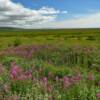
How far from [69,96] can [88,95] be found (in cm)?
43

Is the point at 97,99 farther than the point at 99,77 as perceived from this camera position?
No

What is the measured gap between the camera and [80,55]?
531 inches

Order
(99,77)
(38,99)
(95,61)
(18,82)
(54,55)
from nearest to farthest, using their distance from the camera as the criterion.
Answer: (38,99) < (18,82) < (99,77) < (95,61) < (54,55)

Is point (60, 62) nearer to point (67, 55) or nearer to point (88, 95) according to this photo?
point (67, 55)

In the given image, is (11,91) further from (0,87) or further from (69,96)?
(69,96)

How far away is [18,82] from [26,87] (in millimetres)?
278

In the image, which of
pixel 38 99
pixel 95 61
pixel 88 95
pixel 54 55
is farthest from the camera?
pixel 54 55

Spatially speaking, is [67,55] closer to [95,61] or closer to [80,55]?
[80,55]

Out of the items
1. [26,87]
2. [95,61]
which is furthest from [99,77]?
[95,61]

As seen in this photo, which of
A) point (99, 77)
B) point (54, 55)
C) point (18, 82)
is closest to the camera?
point (18, 82)

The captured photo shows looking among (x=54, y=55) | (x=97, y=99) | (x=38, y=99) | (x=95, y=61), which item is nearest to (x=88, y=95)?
A: (x=97, y=99)

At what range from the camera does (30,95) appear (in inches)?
200

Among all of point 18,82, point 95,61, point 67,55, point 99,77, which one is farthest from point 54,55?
point 18,82

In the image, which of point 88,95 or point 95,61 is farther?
point 95,61
